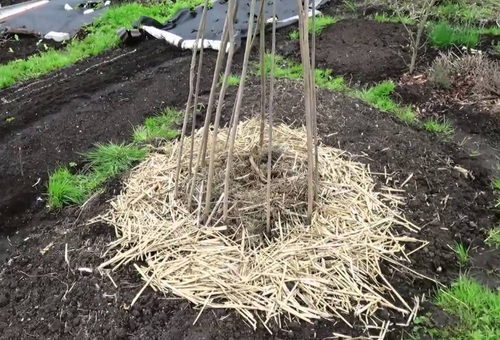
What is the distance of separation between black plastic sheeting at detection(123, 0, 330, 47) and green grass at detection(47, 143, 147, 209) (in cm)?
242

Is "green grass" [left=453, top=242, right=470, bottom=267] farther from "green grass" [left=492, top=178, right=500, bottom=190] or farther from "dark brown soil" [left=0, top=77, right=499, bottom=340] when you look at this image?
"green grass" [left=492, top=178, right=500, bottom=190]

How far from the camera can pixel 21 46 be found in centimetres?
611

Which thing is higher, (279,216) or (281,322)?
(279,216)

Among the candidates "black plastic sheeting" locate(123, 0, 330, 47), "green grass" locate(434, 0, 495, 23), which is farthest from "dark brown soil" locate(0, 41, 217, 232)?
"green grass" locate(434, 0, 495, 23)

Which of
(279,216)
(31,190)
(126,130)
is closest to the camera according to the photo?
(279,216)

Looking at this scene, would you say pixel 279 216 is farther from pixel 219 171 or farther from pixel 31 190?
pixel 31 190

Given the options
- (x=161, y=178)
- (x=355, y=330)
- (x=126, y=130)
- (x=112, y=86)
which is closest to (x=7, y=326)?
(x=161, y=178)

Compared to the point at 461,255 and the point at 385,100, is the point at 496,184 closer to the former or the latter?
the point at 461,255

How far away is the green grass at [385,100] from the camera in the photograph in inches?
161

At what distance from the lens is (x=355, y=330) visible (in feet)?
7.20

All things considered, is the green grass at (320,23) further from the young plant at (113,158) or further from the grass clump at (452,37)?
the young plant at (113,158)

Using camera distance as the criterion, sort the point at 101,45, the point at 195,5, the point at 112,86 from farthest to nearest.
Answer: the point at 195,5 → the point at 101,45 → the point at 112,86

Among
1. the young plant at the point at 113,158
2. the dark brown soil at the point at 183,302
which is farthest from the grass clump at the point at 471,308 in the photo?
the young plant at the point at 113,158

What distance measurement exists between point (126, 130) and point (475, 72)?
313cm
